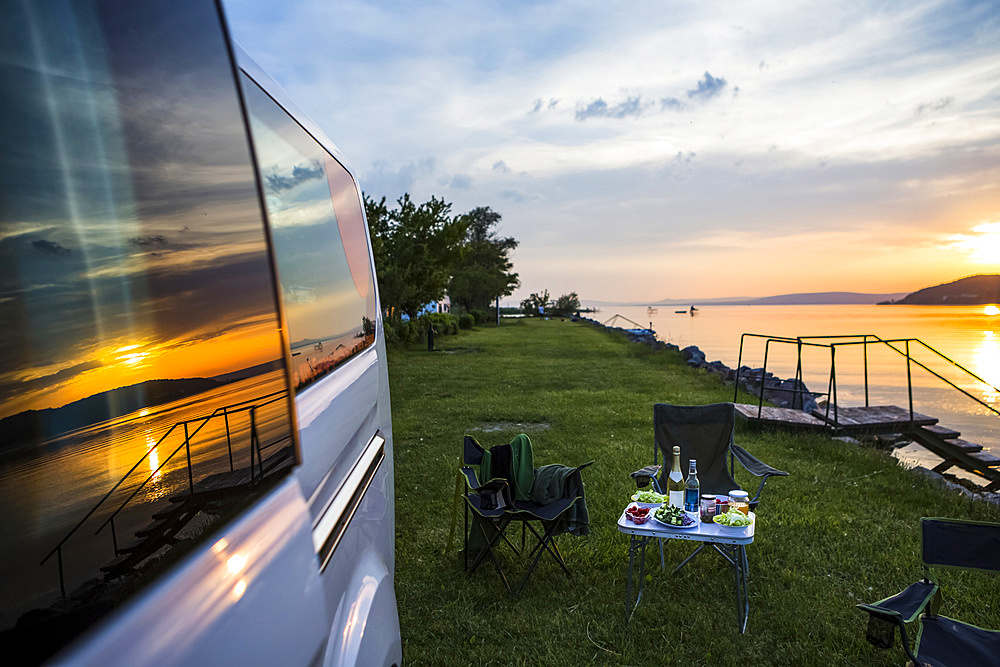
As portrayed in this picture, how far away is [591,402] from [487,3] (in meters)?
8.93

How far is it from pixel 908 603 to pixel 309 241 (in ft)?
10.9

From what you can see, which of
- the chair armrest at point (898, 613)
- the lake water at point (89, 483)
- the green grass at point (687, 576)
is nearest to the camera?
the lake water at point (89, 483)

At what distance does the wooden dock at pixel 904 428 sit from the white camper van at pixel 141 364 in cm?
885

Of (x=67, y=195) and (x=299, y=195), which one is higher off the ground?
(x=299, y=195)

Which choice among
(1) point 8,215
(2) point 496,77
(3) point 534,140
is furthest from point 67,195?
(3) point 534,140

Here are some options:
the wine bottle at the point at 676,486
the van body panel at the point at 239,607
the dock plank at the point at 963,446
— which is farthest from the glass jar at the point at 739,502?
the dock plank at the point at 963,446

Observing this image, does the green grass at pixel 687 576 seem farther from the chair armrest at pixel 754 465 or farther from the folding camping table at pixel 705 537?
the chair armrest at pixel 754 465

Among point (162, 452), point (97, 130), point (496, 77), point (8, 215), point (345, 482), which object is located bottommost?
point (345, 482)

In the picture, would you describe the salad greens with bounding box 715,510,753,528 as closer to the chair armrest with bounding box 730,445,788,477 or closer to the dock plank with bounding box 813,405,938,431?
the chair armrest with bounding box 730,445,788,477

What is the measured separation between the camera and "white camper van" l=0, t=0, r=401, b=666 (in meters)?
0.57

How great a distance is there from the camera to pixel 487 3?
12.6 ft

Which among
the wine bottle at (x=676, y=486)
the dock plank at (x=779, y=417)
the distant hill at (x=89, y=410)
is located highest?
the distant hill at (x=89, y=410)

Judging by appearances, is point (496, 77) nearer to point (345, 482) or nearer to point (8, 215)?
point (345, 482)

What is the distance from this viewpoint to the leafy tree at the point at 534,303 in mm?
75625
